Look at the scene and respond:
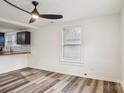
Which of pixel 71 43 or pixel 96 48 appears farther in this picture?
pixel 71 43

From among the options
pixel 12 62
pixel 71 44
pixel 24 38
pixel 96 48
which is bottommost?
pixel 12 62

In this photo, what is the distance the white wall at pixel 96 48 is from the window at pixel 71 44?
0.76 ft

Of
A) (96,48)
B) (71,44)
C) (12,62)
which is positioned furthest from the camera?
(12,62)

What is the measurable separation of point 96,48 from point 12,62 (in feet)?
12.8

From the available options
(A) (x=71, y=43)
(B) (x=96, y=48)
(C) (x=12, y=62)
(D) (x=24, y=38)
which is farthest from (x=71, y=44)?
(C) (x=12, y=62)

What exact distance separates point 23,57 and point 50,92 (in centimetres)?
322

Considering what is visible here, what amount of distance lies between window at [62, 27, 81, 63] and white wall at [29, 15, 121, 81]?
232 millimetres

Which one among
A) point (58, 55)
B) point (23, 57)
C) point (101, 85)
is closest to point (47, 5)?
point (58, 55)

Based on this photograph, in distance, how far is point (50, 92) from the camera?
2426 mm

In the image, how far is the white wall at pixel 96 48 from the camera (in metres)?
3.07

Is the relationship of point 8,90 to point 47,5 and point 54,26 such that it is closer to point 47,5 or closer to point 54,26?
point 47,5

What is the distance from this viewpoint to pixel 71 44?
4000mm

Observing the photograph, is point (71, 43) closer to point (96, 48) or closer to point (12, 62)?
point (96, 48)

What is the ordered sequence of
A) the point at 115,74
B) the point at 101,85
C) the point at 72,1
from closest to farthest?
the point at 72,1 → the point at 101,85 → the point at 115,74
